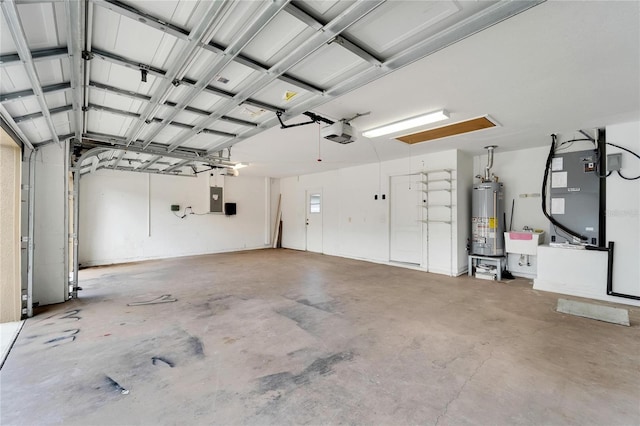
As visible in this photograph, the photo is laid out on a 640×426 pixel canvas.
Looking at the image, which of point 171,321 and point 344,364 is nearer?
point 344,364

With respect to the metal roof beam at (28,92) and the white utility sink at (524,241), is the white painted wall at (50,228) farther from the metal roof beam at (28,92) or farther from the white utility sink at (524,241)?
the white utility sink at (524,241)

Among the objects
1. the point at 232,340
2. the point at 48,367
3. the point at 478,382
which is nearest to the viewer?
the point at 478,382

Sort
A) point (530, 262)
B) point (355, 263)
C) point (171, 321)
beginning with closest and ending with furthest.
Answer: point (171, 321) → point (530, 262) → point (355, 263)

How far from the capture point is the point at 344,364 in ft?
7.40

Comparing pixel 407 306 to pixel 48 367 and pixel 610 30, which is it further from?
pixel 48 367

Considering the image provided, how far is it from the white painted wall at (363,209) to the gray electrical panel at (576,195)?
4.69 ft

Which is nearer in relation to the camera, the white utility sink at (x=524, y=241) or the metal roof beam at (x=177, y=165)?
the white utility sink at (x=524, y=241)

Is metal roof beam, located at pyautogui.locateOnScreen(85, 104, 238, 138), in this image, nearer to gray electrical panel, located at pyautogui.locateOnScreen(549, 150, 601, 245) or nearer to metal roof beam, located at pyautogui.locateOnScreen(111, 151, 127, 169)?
metal roof beam, located at pyautogui.locateOnScreen(111, 151, 127, 169)

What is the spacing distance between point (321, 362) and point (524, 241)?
444 centimetres

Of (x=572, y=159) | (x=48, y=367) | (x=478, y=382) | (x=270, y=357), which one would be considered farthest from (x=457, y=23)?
(x=572, y=159)

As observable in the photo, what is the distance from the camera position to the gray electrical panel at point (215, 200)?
8273 millimetres

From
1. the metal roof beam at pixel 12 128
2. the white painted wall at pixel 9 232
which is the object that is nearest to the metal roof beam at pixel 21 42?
the metal roof beam at pixel 12 128

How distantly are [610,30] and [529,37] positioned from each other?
0.50m

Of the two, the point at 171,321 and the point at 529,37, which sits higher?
the point at 529,37
